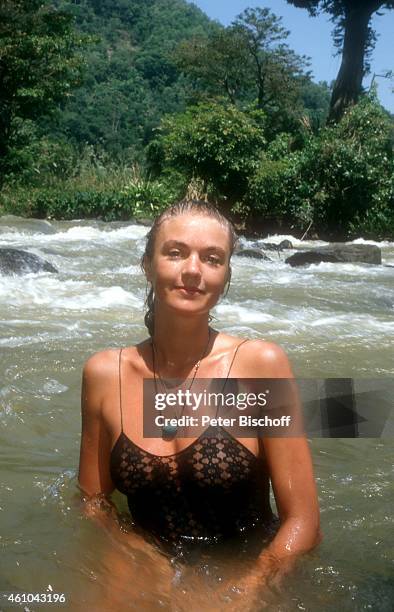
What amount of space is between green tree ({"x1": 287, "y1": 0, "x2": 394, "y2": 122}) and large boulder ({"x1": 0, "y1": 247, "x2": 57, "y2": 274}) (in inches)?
625

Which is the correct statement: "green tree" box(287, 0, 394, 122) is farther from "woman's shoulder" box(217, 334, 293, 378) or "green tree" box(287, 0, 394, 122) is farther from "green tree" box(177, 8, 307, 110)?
"woman's shoulder" box(217, 334, 293, 378)

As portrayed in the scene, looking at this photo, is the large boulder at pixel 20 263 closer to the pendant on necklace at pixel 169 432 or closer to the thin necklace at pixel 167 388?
the thin necklace at pixel 167 388

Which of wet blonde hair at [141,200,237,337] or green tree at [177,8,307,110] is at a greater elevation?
green tree at [177,8,307,110]

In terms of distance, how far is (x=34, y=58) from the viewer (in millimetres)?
21125

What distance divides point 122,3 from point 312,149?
6438 cm

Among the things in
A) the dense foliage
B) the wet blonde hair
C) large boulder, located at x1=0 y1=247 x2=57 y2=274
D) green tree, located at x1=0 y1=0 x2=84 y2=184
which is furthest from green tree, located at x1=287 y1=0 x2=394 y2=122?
the wet blonde hair

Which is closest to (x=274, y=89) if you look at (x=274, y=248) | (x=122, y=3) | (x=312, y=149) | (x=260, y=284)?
(x=312, y=149)

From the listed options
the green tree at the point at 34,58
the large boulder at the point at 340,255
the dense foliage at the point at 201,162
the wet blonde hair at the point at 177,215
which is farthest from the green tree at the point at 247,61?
the wet blonde hair at the point at 177,215

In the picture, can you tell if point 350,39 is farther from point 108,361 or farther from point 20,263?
point 108,361

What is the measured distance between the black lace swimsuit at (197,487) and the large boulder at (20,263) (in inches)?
299

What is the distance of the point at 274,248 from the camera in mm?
14922

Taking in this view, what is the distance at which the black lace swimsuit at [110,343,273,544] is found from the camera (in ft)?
6.11

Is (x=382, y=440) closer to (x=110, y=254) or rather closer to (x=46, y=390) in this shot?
(x=46, y=390)

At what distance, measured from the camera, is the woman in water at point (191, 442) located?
1.85 meters
